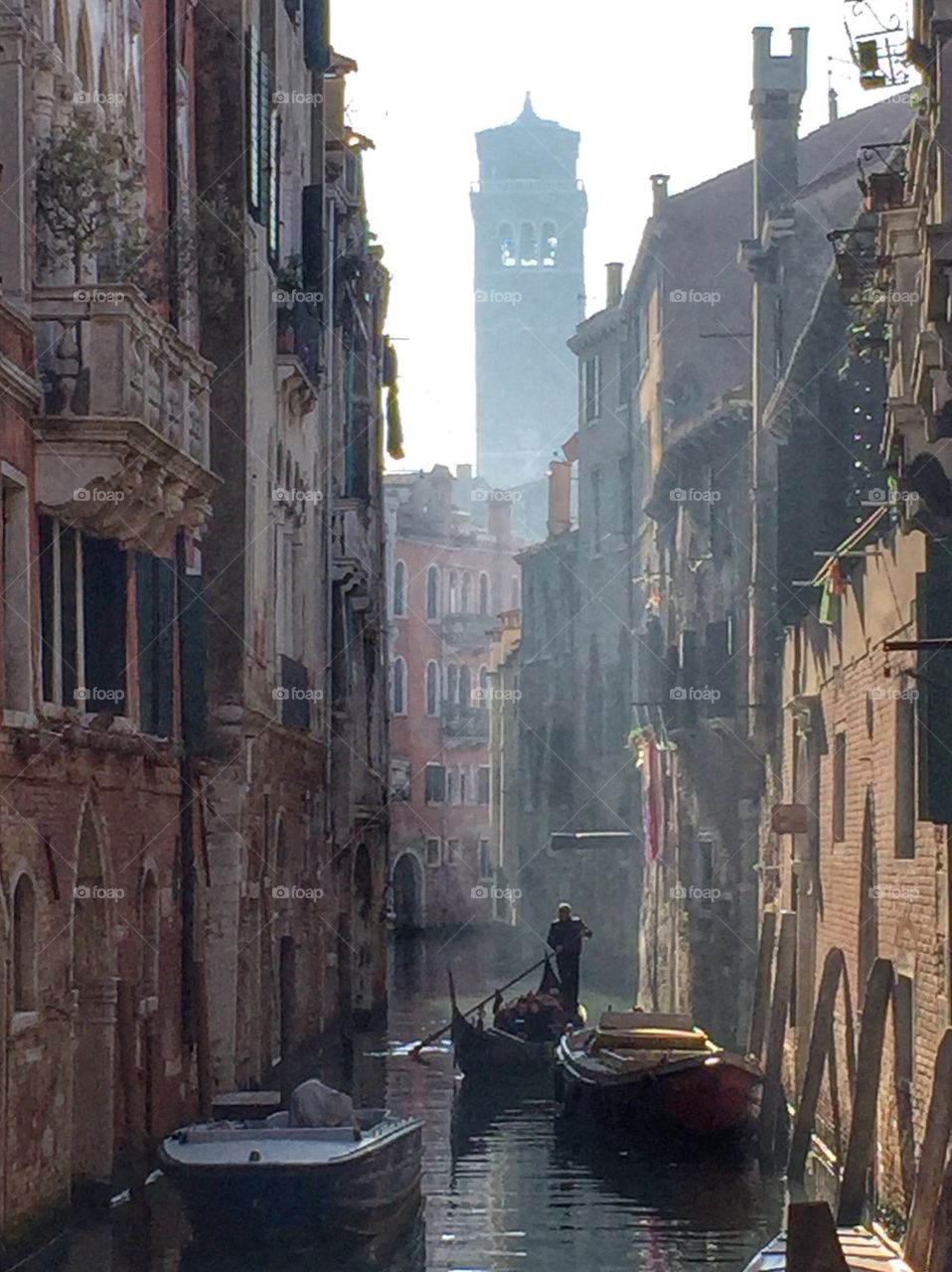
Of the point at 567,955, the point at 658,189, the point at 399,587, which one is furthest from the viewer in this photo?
the point at 399,587

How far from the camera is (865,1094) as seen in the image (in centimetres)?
1747

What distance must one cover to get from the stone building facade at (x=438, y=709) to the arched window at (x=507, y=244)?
88.2m

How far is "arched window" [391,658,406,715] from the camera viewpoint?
68312 mm

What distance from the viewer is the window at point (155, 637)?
2050cm

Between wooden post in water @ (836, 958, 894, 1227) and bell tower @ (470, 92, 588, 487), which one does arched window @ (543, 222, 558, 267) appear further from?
wooden post in water @ (836, 958, 894, 1227)

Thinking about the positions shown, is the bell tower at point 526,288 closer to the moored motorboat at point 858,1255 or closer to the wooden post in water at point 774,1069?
the wooden post in water at point 774,1069

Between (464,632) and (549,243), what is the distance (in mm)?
91914

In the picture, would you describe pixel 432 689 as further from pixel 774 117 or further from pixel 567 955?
pixel 567 955

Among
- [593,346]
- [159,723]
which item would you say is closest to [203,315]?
[159,723]

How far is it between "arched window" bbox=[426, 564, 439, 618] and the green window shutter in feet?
178

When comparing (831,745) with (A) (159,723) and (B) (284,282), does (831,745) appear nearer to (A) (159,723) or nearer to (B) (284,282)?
(A) (159,723)

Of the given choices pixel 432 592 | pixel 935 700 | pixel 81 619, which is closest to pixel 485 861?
pixel 432 592

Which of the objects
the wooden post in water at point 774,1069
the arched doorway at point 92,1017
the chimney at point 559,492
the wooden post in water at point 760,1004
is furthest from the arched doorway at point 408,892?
the arched doorway at point 92,1017

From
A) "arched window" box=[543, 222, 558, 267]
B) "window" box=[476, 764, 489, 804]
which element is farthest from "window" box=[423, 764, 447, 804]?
"arched window" box=[543, 222, 558, 267]
